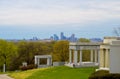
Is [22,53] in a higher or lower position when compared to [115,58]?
lower

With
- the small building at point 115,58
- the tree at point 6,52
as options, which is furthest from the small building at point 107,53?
the tree at point 6,52

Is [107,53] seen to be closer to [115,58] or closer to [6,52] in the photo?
[115,58]

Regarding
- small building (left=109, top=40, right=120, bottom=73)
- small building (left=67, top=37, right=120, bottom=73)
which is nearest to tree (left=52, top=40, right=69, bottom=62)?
small building (left=67, top=37, right=120, bottom=73)

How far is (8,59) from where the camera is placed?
2948 inches

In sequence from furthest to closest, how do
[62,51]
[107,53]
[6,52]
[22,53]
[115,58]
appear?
1. [22,53]
2. [6,52]
3. [62,51]
4. [107,53]
5. [115,58]

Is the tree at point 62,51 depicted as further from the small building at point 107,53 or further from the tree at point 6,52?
the small building at point 107,53

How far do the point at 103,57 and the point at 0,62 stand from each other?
3729 cm

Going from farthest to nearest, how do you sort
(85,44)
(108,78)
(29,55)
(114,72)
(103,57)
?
(29,55) < (85,44) < (103,57) < (114,72) < (108,78)

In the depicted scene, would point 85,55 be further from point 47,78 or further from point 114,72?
point 114,72

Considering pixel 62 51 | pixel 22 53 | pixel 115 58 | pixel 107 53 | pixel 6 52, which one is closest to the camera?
pixel 115 58

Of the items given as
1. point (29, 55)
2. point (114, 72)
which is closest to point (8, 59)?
point (29, 55)

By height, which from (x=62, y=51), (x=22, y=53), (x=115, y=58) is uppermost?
(x=115, y=58)

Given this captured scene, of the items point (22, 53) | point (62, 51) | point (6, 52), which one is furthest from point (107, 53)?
point (22, 53)

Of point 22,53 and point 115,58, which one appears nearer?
point 115,58
